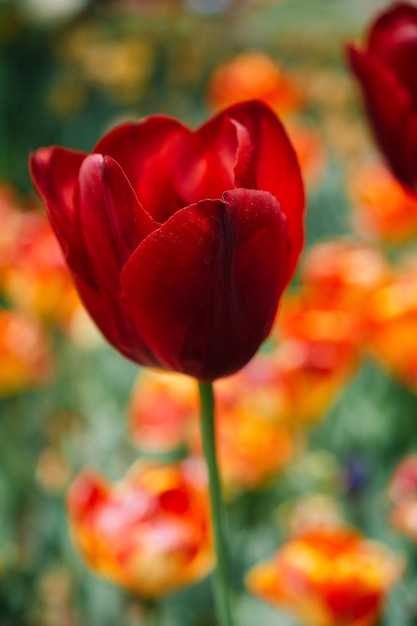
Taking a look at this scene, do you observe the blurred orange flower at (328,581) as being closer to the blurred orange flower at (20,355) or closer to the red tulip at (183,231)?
the red tulip at (183,231)

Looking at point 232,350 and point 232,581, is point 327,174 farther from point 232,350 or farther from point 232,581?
point 232,350

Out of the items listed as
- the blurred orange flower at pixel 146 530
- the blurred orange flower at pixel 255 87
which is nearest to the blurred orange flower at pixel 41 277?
the blurred orange flower at pixel 146 530

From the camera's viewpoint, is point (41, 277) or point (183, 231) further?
point (41, 277)

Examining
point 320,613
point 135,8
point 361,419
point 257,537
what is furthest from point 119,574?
point 135,8

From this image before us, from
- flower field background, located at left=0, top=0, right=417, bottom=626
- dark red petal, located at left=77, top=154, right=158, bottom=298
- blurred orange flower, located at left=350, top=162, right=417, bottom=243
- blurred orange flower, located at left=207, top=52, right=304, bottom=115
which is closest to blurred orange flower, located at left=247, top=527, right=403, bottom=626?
flower field background, located at left=0, top=0, right=417, bottom=626

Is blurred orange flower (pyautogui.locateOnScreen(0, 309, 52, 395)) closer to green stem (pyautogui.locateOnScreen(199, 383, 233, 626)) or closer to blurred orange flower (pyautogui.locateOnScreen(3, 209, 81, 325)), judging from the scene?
blurred orange flower (pyautogui.locateOnScreen(3, 209, 81, 325))

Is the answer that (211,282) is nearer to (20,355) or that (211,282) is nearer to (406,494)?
(406,494)

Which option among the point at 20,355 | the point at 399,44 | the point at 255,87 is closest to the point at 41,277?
the point at 20,355
